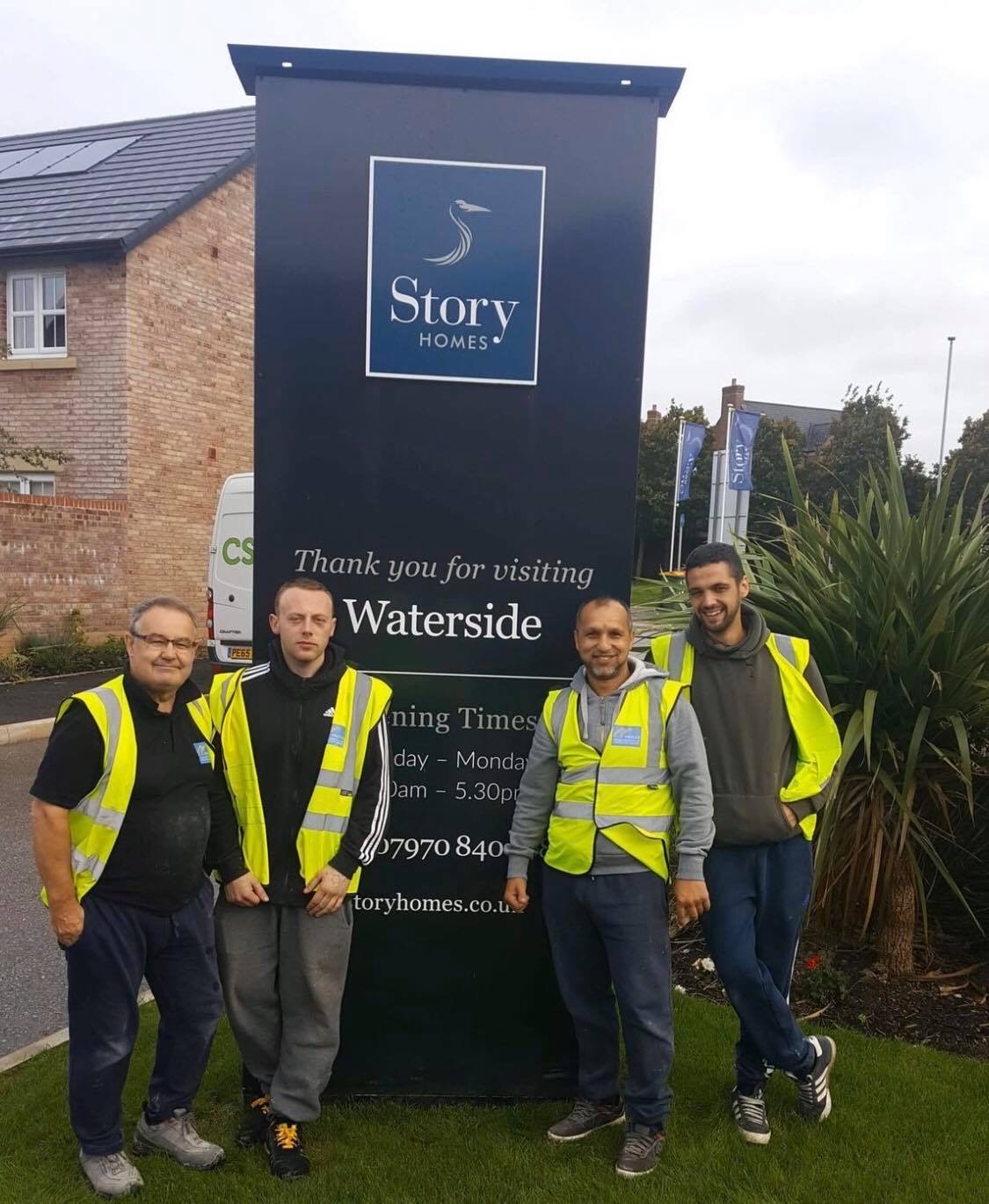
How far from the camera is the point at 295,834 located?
278 cm

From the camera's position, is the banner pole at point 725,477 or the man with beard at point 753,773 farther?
the banner pole at point 725,477

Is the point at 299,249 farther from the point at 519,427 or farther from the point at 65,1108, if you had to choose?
the point at 65,1108

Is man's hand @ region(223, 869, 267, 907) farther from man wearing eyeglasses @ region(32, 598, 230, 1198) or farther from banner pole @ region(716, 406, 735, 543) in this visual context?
banner pole @ region(716, 406, 735, 543)

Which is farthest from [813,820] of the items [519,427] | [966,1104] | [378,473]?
[378,473]

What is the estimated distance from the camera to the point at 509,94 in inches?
117

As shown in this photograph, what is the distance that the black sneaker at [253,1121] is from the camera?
9.88 ft

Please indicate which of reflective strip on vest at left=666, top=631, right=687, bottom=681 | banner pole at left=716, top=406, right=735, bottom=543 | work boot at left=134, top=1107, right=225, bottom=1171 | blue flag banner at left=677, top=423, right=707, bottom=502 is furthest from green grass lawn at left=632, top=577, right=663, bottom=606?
blue flag banner at left=677, top=423, right=707, bottom=502

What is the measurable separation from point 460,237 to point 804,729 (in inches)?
75.0

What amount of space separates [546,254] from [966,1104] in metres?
3.21

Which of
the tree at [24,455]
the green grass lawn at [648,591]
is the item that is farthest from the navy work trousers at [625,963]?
the tree at [24,455]

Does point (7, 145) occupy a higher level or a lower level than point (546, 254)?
higher

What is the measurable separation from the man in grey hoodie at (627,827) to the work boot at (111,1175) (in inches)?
54.7

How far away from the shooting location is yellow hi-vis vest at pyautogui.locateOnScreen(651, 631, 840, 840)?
116 inches

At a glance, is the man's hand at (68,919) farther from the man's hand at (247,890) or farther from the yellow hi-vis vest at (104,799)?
the man's hand at (247,890)
